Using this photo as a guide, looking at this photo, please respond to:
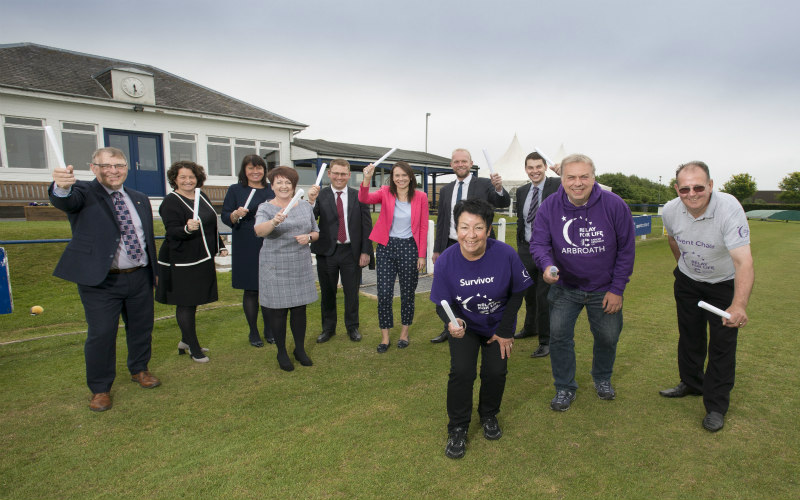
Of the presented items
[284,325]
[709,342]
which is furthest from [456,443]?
[284,325]

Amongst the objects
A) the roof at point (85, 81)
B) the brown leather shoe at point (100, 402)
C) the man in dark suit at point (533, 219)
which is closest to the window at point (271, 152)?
the roof at point (85, 81)

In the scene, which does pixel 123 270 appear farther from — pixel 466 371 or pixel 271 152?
pixel 271 152

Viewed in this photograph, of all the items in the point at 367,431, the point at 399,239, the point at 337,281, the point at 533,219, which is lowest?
the point at 367,431

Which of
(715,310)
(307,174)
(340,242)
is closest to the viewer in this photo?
(715,310)

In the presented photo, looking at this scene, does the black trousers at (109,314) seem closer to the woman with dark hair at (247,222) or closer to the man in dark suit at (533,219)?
the woman with dark hair at (247,222)

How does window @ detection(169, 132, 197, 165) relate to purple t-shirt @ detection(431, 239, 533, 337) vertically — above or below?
above

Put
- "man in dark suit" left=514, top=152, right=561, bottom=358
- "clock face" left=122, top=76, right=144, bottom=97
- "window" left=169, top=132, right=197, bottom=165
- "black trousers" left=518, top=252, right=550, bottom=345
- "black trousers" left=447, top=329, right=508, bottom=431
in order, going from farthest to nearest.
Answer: "window" left=169, top=132, right=197, bottom=165, "clock face" left=122, top=76, right=144, bottom=97, "black trousers" left=518, top=252, right=550, bottom=345, "man in dark suit" left=514, top=152, right=561, bottom=358, "black trousers" left=447, top=329, right=508, bottom=431

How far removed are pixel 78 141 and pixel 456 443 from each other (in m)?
18.0

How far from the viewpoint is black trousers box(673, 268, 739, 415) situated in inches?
126

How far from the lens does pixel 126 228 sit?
Result: 3.63 metres

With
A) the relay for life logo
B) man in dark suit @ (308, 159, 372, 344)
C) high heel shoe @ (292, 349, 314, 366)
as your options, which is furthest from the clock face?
the relay for life logo

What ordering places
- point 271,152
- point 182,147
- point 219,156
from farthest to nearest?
point 271,152, point 219,156, point 182,147

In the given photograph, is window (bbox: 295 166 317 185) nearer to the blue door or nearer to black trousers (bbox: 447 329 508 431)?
the blue door

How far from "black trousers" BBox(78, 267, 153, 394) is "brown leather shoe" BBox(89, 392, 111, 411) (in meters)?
0.04
